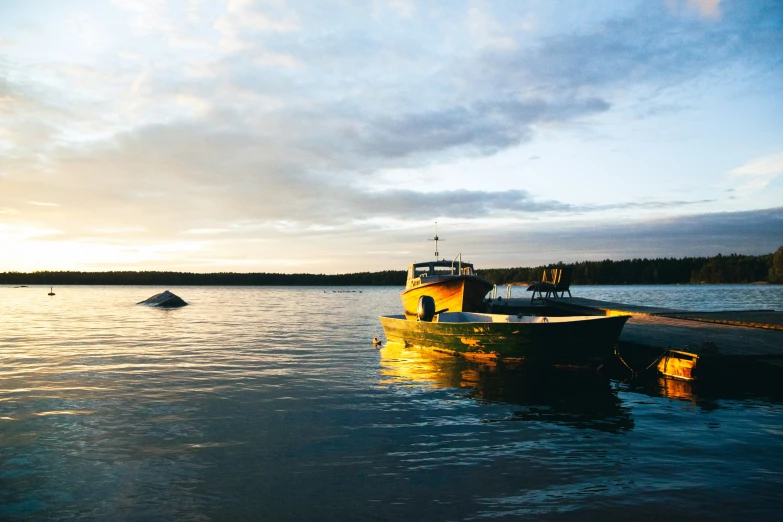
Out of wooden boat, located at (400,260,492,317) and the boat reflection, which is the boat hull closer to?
wooden boat, located at (400,260,492,317)

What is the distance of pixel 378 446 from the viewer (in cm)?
905

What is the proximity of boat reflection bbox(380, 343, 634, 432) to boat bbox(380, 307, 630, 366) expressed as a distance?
1.78ft

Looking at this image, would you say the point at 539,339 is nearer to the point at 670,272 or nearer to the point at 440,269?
the point at 440,269

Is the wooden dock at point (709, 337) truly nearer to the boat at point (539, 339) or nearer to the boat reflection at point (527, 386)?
the boat at point (539, 339)

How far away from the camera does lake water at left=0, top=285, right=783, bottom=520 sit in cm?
666

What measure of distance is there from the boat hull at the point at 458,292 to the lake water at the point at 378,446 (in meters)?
8.77

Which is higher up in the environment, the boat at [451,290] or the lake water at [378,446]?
the boat at [451,290]

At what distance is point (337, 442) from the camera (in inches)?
368

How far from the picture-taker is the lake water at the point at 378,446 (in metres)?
6.66

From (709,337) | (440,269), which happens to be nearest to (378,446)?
(709,337)

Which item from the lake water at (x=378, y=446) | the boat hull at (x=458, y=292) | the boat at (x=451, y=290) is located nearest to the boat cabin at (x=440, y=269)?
the boat at (x=451, y=290)

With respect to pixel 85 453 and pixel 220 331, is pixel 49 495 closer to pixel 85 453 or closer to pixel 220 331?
pixel 85 453

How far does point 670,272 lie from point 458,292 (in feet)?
528

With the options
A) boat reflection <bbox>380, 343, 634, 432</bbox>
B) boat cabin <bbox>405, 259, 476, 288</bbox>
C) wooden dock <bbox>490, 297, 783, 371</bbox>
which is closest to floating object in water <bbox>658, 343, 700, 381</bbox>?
wooden dock <bbox>490, 297, 783, 371</bbox>
